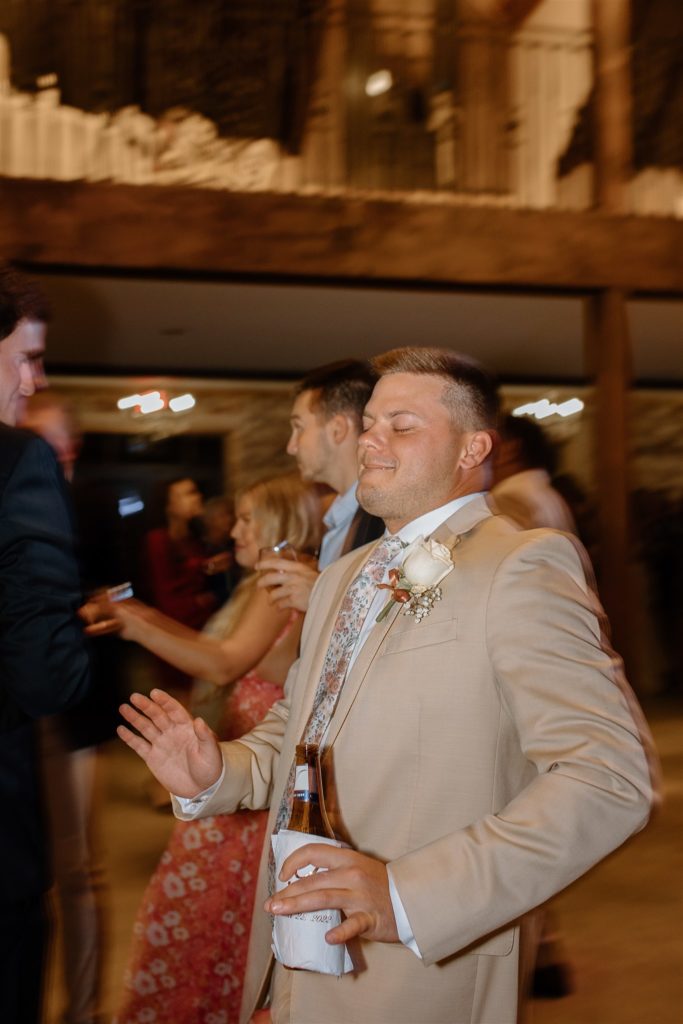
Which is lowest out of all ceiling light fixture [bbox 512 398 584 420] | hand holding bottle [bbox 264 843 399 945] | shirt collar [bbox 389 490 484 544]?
ceiling light fixture [bbox 512 398 584 420]

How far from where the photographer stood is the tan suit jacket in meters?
1.27

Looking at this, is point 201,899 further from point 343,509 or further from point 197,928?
point 343,509

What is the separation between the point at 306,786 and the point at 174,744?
30cm

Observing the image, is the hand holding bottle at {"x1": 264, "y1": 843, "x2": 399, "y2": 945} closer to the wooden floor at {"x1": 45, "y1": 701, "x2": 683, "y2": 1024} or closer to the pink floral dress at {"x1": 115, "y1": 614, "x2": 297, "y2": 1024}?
the wooden floor at {"x1": 45, "y1": 701, "x2": 683, "y2": 1024}

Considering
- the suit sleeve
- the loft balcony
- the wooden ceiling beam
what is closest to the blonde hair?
the suit sleeve

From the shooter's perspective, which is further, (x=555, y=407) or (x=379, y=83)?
(x=555, y=407)

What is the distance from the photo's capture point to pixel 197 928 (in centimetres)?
285

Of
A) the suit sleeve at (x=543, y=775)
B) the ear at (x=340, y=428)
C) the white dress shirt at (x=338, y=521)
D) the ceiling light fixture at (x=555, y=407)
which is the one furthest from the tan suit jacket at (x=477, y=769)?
the ceiling light fixture at (x=555, y=407)

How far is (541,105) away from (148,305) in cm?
281

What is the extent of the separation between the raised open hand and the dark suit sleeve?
13 centimetres

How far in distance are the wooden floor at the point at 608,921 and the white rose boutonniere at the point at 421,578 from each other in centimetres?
113

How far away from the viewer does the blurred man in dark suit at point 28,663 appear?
1.68 m

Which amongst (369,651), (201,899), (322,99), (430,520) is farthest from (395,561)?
(322,99)

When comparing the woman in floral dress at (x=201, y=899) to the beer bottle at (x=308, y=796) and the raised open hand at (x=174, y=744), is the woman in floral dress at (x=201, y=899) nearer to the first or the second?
the raised open hand at (x=174, y=744)
